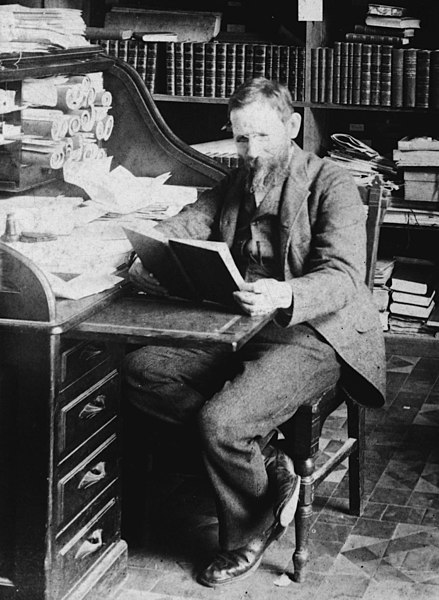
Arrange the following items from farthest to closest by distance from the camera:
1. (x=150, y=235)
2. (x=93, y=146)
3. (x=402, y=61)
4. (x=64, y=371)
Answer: (x=402, y=61)
(x=93, y=146)
(x=150, y=235)
(x=64, y=371)

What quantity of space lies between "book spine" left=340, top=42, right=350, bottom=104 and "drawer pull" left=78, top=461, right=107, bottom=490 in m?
2.50

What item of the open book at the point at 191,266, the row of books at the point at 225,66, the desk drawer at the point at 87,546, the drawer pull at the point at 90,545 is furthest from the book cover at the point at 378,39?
the drawer pull at the point at 90,545

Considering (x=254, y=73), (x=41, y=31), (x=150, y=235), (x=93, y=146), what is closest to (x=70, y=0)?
(x=254, y=73)

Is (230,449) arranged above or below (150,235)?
below

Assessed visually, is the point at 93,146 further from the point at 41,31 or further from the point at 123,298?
the point at 123,298

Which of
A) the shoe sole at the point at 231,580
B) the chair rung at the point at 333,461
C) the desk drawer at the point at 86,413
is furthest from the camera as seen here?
the chair rung at the point at 333,461

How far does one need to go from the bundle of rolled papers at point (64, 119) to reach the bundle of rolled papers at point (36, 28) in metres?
0.12

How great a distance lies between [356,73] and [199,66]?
71 cm

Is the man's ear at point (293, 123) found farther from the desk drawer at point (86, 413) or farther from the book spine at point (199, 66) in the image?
the book spine at point (199, 66)

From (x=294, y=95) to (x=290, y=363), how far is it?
218 centimetres

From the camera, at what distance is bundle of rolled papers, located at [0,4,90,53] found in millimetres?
3062

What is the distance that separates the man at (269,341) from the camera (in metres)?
2.98

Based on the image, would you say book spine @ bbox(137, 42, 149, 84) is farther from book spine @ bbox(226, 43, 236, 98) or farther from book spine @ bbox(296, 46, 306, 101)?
book spine @ bbox(296, 46, 306, 101)

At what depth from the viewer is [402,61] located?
15.9 ft
